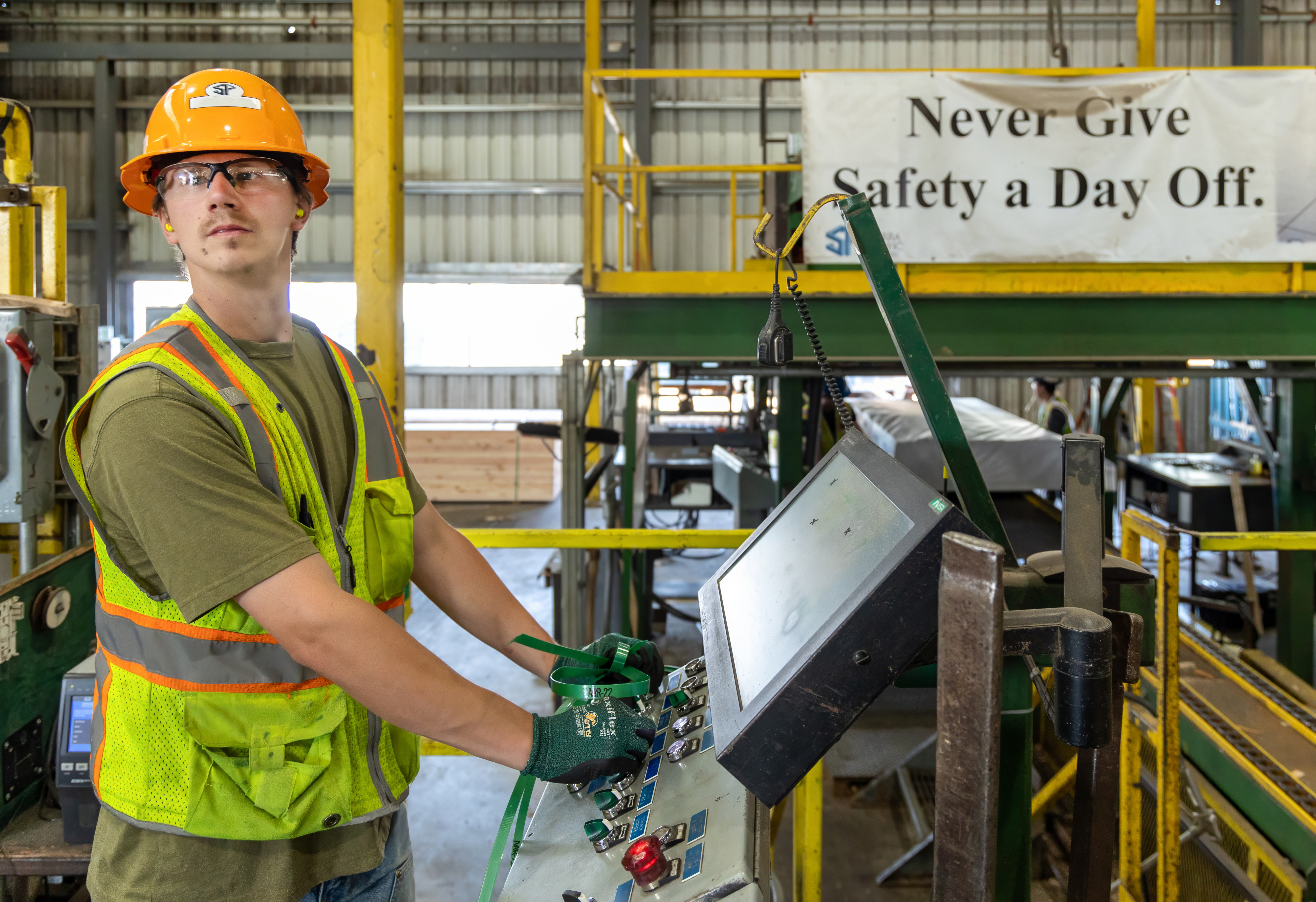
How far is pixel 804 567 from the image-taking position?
1.25m

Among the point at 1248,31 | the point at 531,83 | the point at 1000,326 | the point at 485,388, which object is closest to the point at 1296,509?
the point at 1000,326

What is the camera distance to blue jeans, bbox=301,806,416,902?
57.0 inches

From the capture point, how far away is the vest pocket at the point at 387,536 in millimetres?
1482

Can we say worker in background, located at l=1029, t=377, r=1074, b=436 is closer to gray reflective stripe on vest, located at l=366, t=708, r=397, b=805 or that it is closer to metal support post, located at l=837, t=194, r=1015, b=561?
metal support post, located at l=837, t=194, r=1015, b=561

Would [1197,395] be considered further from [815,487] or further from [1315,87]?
[815,487]

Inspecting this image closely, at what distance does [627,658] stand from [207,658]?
662 millimetres

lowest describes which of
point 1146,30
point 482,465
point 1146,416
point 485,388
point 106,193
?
point 482,465

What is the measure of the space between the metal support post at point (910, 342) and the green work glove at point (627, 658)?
1.97ft

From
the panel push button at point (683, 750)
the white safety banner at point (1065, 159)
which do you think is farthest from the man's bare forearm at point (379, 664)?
the white safety banner at point (1065, 159)

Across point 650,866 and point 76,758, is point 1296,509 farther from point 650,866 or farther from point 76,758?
point 76,758

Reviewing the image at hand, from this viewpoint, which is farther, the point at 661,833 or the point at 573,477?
the point at 573,477

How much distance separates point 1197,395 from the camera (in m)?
13.8

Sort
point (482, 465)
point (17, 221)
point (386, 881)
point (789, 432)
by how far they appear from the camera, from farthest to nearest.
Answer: point (482, 465) → point (789, 432) → point (17, 221) → point (386, 881)

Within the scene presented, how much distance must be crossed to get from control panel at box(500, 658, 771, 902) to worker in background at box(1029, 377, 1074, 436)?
7.12 meters
